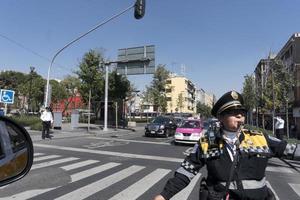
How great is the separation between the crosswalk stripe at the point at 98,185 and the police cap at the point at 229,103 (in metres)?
5.11

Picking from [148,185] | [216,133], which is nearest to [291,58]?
[148,185]

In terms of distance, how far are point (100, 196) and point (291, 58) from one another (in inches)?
1992

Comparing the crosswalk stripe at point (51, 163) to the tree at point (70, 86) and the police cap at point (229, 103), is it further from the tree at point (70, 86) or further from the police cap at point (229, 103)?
the tree at point (70, 86)

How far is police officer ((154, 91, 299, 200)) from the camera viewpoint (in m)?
2.91

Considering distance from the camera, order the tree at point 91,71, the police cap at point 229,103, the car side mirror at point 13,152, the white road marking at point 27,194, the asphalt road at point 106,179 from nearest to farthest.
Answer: the car side mirror at point 13,152 < the police cap at point 229,103 < the white road marking at point 27,194 < the asphalt road at point 106,179 < the tree at point 91,71

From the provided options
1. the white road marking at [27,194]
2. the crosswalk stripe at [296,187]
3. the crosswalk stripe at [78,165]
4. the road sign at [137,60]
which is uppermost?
the road sign at [137,60]

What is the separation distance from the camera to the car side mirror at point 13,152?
8.57 feet

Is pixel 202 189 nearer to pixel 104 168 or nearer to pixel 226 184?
pixel 226 184

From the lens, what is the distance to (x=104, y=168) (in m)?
11.9

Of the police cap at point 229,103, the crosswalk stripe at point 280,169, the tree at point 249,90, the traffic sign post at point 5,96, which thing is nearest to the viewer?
the police cap at point 229,103

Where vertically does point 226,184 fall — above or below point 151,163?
above

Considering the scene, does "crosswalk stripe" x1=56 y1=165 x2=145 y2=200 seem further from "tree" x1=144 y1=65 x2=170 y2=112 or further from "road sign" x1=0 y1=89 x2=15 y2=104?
"tree" x1=144 y1=65 x2=170 y2=112

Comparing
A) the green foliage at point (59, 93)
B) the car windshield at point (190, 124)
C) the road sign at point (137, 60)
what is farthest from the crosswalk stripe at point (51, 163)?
the green foliage at point (59, 93)

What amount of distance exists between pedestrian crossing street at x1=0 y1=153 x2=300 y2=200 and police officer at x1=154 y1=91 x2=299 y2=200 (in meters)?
4.85
